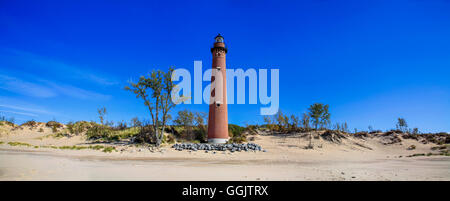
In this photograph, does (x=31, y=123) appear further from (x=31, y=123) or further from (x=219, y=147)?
(x=219, y=147)

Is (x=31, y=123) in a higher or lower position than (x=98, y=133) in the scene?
higher

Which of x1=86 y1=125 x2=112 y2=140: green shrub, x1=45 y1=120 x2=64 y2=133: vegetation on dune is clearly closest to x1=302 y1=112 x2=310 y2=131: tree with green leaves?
x1=86 y1=125 x2=112 y2=140: green shrub

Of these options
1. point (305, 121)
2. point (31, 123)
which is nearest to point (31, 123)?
point (31, 123)

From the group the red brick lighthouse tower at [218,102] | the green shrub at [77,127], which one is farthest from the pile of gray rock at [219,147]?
the green shrub at [77,127]

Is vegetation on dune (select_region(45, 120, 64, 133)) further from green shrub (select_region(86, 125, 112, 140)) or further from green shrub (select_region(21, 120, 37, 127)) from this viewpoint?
green shrub (select_region(86, 125, 112, 140))

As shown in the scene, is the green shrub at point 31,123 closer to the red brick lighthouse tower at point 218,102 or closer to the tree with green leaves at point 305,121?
the red brick lighthouse tower at point 218,102

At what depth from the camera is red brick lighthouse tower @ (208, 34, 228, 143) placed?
77.5ft

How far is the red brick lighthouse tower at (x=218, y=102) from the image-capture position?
23.6 metres

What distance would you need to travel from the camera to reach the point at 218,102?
78.4 ft
